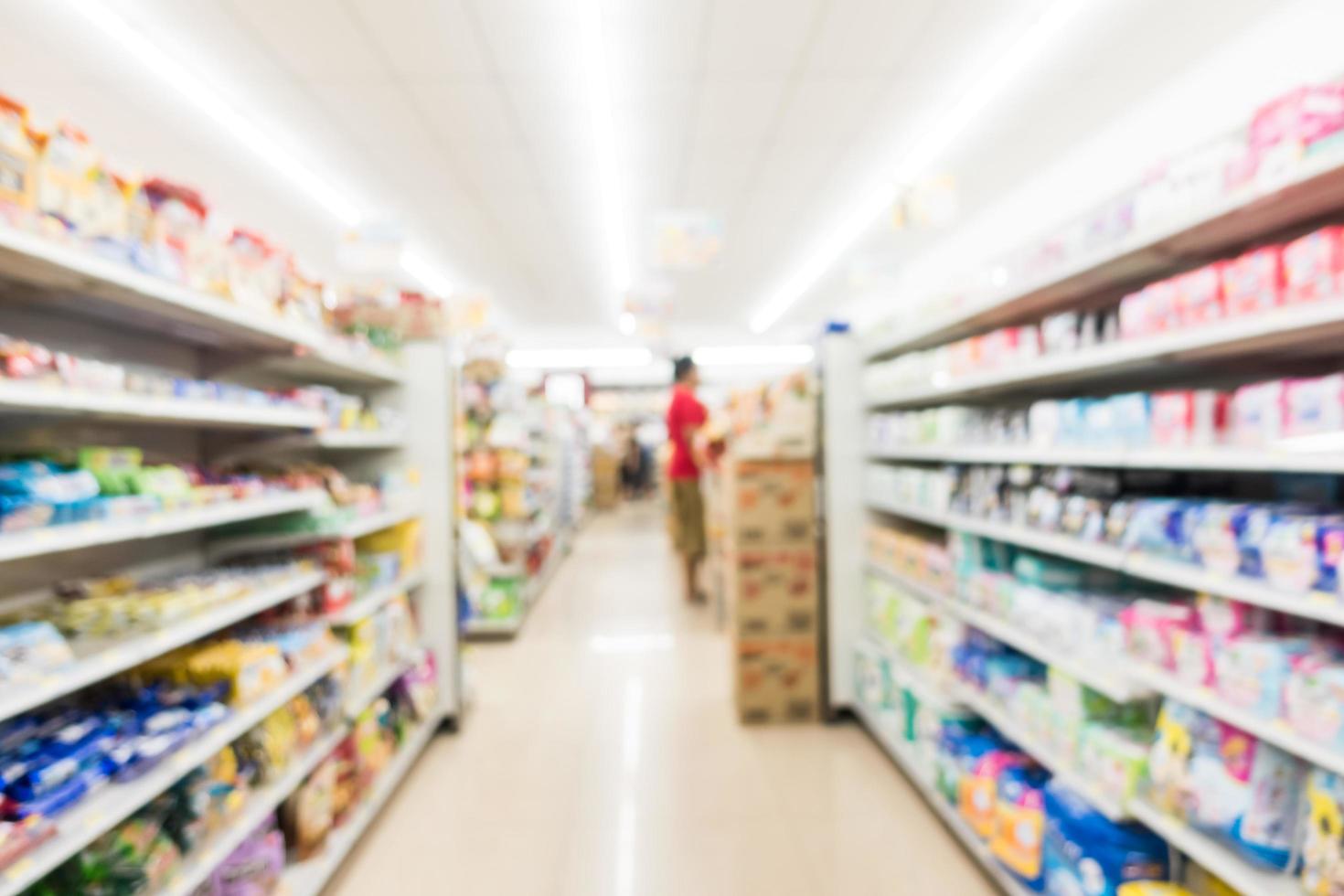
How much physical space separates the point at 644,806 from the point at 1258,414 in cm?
251

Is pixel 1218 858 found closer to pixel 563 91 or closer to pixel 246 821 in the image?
pixel 246 821

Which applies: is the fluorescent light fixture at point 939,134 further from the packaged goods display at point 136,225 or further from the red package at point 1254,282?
the packaged goods display at point 136,225

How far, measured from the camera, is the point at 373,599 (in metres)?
3.09

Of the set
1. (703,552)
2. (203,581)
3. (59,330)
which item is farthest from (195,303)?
(703,552)

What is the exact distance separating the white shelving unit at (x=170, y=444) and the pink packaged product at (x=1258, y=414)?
8.09 ft

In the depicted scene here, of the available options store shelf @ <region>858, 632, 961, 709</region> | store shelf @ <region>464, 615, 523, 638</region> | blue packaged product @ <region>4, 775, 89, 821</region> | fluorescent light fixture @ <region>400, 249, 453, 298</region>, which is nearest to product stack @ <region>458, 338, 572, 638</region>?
store shelf @ <region>464, 615, 523, 638</region>

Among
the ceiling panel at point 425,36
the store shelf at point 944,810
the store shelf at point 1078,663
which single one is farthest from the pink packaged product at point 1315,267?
the ceiling panel at point 425,36

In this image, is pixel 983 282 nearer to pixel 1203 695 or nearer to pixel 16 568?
pixel 1203 695

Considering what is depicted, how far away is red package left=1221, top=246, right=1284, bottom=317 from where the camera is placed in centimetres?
150

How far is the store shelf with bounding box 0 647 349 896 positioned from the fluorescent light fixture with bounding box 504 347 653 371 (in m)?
11.4

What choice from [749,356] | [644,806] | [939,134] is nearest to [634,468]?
[749,356]

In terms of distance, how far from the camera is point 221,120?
4.32 metres

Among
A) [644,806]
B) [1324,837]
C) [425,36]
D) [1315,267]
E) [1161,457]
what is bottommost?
[644,806]

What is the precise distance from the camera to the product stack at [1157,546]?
4.74 feet
